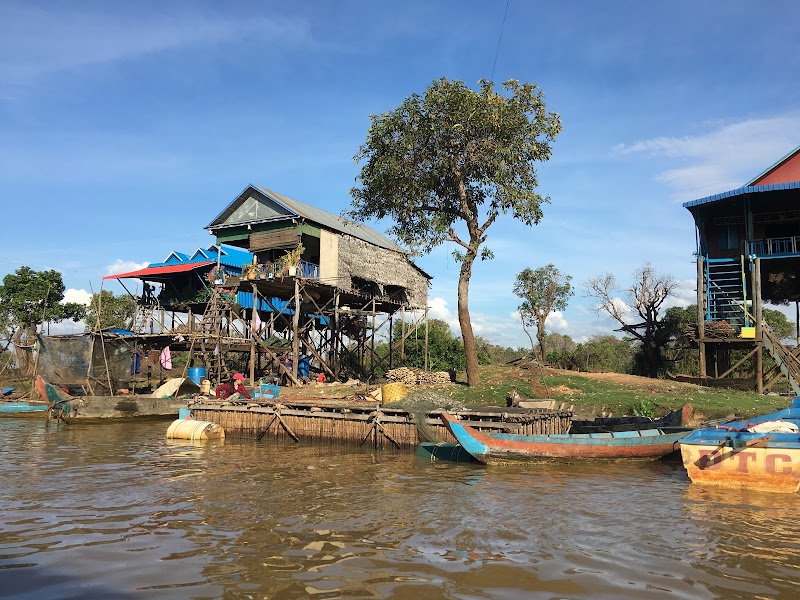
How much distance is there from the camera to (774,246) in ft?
90.2

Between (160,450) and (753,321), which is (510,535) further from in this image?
(753,321)

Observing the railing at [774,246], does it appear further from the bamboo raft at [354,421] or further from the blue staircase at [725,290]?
the bamboo raft at [354,421]

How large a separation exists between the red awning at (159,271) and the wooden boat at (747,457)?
89.0ft

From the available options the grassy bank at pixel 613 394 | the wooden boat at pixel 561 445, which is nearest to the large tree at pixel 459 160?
the grassy bank at pixel 613 394

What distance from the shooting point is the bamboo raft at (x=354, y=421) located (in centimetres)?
1469

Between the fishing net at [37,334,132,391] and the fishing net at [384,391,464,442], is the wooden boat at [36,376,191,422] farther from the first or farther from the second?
the fishing net at [384,391,464,442]

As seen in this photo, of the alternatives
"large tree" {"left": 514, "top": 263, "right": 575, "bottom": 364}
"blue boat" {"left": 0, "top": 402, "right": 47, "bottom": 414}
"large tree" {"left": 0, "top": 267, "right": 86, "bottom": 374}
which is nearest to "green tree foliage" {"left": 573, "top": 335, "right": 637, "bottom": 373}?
"large tree" {"left": 514, "top": 263, "right": 575, "bottom": 364}

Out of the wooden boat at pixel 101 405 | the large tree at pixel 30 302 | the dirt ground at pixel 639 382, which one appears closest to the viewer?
the wooden boat at pixel 101 405

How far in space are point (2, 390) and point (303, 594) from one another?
1231 inches

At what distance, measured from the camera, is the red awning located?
32.1 metres

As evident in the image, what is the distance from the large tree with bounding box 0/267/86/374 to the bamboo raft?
22247mm

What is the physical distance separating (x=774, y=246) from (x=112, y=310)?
128 feet

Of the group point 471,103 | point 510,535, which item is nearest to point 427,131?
point 471,103

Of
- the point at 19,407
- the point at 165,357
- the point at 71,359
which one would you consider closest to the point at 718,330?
the point at 165,357
